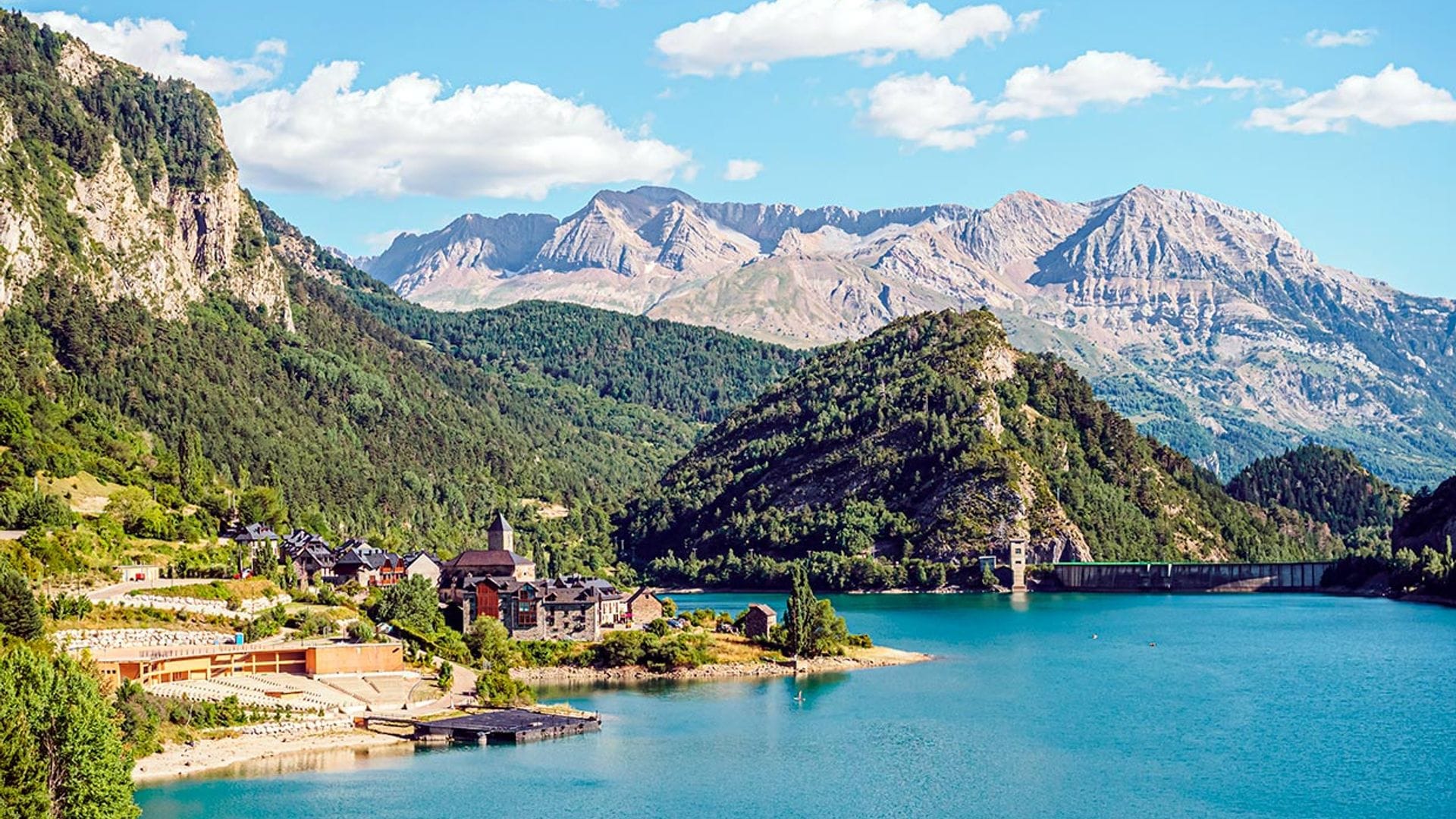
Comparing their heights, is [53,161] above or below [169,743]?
above

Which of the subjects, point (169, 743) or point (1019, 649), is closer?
point (169, 743)

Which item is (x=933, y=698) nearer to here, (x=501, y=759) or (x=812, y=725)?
(x=812, y=725)

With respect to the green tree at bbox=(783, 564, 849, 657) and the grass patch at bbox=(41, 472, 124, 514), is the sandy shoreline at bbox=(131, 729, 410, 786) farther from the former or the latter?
the grass patch at bbox=(41, 472, 124, 514)

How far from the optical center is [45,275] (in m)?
175

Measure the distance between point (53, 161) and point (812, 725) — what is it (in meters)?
125

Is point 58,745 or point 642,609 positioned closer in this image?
point 58,745

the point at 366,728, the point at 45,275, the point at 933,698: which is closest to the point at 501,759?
the point at 366,728

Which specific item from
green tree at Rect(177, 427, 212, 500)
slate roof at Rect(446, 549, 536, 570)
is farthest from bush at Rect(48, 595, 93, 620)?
green tree at Rect(177, 427, 212, 500)

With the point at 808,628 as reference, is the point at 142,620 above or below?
above

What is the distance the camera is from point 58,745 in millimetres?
62000

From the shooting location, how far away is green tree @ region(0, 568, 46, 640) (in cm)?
8612

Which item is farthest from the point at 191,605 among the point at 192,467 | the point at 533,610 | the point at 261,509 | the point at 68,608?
the point at 192,467

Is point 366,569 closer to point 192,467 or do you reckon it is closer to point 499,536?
point 499,536

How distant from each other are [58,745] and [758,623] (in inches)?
2705
